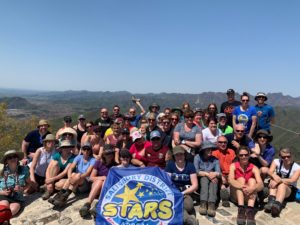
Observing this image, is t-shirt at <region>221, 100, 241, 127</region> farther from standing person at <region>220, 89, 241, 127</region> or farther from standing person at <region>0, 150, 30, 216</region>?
standing person at <region>0, 150, 30, 216</region>

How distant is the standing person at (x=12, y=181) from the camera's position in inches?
262

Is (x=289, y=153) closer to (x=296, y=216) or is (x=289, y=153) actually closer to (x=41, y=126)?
(x=296, y=216)

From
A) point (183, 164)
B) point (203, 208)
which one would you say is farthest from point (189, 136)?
point (203, 208)

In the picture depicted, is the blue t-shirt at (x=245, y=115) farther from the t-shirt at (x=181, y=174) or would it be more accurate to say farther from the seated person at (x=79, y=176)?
the seated person at (x=79, y=176)

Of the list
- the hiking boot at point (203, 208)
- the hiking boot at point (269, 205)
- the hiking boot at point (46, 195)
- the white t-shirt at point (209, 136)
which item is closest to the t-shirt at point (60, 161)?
the hiking boot at point (46, 195)

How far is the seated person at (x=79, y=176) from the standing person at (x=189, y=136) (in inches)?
101

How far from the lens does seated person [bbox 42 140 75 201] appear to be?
7316 millimetres

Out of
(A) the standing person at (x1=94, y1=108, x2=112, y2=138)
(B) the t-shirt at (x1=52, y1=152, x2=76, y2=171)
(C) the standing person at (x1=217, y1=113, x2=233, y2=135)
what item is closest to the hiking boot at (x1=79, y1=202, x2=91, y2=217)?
(B) the t-shirt at (x1=52, y1=152, x2=76, y2=171)

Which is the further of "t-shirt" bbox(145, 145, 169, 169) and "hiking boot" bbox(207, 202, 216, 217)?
"t-shirt" bbox(145, 145, 169, 169)

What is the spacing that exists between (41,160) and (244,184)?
5.63 meters

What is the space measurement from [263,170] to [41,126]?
22.7 feet

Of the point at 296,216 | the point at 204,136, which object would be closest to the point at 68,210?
the point at 204,136

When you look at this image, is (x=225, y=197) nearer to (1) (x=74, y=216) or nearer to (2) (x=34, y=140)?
(1) (x=74, y=216)

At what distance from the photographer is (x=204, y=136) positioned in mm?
8195
